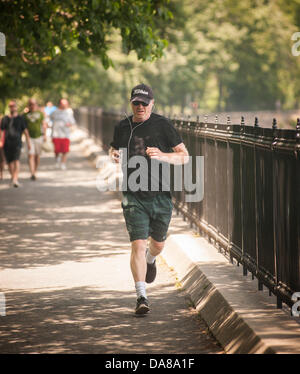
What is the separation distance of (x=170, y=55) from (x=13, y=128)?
4619 centimetres

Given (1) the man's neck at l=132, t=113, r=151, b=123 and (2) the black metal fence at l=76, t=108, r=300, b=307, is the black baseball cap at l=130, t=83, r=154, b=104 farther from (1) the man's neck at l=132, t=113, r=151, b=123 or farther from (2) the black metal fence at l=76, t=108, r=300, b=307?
(2) the black metal fence at l=76, t=108, r=300, b=307

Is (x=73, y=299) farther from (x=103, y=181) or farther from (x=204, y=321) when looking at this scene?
(x=103, y=181)

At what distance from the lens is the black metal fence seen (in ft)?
20.9

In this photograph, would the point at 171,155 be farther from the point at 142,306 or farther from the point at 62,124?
the point at 62,124

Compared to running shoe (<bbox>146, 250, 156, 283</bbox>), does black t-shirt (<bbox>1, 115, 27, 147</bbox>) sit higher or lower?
higher

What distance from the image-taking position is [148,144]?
26.0 feet

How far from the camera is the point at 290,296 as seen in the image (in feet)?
21.1

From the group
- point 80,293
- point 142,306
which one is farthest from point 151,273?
point 142,306

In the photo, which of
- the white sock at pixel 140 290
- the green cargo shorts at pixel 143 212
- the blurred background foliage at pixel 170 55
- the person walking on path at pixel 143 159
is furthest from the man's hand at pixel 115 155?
the blurred background foliage at pixel 170 55

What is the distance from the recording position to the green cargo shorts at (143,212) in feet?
26.2

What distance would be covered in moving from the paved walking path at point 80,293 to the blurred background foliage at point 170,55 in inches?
127

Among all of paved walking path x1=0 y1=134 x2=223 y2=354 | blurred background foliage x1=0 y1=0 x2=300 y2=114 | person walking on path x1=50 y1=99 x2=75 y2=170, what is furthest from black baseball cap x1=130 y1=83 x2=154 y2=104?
person walking on path x1=50 y1=99 x2=75 y2=170

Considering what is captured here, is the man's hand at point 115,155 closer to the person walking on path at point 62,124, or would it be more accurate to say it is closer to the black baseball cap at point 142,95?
the black baseball cap at point 142,95

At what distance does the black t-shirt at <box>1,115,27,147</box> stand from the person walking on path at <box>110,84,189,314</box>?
11765mm
